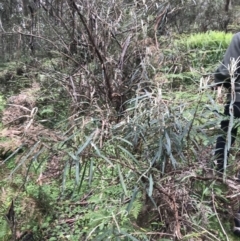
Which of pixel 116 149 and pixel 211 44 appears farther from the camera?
pixel 211 44

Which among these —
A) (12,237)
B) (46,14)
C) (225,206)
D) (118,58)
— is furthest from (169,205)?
(46,14)

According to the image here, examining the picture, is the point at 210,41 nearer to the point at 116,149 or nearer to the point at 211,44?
the point at 211,44

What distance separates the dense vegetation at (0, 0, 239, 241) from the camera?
173 centimetres

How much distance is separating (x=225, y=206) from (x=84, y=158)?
1.07 meters

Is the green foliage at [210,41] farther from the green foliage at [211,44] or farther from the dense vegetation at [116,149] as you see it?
the dense vegetation at [116,149]

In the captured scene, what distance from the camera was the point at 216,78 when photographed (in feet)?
8.02

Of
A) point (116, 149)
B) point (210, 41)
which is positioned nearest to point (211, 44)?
point (210, 41)

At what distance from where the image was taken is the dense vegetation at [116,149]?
1727 millimetres

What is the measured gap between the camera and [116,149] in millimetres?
1758

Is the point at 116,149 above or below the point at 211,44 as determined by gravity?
above

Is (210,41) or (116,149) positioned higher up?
(116,149)

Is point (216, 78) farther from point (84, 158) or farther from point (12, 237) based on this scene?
point (12, 237)

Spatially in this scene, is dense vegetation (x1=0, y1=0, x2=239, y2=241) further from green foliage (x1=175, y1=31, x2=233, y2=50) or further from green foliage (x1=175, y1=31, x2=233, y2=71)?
green foliage (x1=175, y1=31, x2=233, y2=50)

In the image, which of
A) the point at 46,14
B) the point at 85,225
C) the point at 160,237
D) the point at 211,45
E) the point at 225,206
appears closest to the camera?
the point at 160,237
